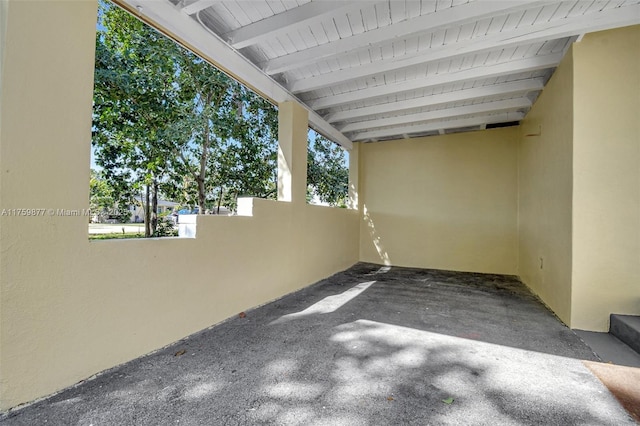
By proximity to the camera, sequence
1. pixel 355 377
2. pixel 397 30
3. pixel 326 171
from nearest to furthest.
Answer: pixel 355 377 → pixel 397 30 → pixel 326 171

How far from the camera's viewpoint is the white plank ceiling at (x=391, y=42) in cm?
268

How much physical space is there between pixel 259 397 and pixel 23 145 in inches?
81.0

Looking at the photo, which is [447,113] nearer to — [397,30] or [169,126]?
[397,30]

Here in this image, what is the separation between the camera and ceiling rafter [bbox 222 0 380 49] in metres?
2.65

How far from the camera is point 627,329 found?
261cm

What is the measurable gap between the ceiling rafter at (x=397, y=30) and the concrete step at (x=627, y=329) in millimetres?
2989

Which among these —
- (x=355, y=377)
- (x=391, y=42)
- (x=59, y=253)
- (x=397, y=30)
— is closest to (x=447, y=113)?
(x=391, y=42)

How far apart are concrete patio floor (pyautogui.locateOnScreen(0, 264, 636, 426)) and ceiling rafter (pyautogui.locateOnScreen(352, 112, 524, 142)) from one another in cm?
369

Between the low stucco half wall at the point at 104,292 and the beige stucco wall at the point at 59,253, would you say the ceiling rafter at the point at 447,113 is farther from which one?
the beige stucco wall at the point at 59,253

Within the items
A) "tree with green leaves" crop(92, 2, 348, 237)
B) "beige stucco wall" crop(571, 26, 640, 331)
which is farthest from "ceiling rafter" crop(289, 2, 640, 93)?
"tree with green leaves" crop(92, 2, 348, 237)

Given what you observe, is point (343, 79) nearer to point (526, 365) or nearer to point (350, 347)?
point (350, 347)

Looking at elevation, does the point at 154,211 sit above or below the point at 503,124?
below

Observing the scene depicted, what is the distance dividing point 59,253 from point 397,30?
11.2ft

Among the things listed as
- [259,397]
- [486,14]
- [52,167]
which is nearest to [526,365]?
[259,397]
